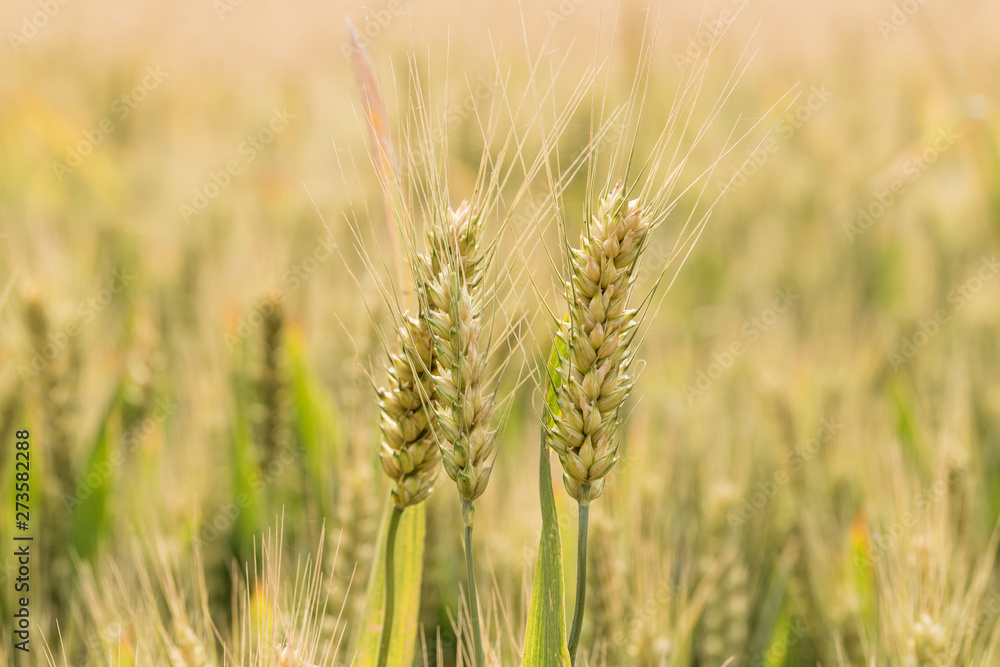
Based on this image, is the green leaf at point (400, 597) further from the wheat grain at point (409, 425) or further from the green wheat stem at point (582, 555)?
the green wheat stem at point (582, 555)

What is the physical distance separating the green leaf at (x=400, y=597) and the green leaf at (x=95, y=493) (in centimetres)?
74

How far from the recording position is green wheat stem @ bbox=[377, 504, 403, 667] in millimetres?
592

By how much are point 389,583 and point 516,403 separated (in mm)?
1093

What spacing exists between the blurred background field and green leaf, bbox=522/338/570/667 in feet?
0.31

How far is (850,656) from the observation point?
1.10 metres

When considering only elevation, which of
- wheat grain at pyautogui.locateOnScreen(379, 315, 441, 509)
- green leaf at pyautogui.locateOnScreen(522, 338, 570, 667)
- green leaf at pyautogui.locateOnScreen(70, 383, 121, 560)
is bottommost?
green leaf at pyautogui.locateOnScreen(70, 383, 121, 560)

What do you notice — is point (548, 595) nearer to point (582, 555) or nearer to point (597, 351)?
point (582, 555)

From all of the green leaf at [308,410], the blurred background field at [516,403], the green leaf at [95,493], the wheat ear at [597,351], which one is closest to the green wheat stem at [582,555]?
the wheat ear at [597,351]

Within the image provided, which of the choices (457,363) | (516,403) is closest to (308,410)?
(516,403)

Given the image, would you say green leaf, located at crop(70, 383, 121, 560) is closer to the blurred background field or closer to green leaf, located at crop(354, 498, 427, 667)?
the blurred background field

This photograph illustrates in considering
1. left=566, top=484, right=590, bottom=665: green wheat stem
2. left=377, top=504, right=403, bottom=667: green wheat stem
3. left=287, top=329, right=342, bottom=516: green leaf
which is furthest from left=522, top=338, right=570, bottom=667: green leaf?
left=287, top=329, right=342, bottom=516: green leaf

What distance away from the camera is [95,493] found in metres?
1.21

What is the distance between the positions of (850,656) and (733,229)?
1820 millimetres

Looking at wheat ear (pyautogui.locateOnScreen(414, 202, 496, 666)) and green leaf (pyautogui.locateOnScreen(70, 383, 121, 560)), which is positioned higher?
wheat ear (pyautogui.locateOnScreen(414, 202, 496, 666))
